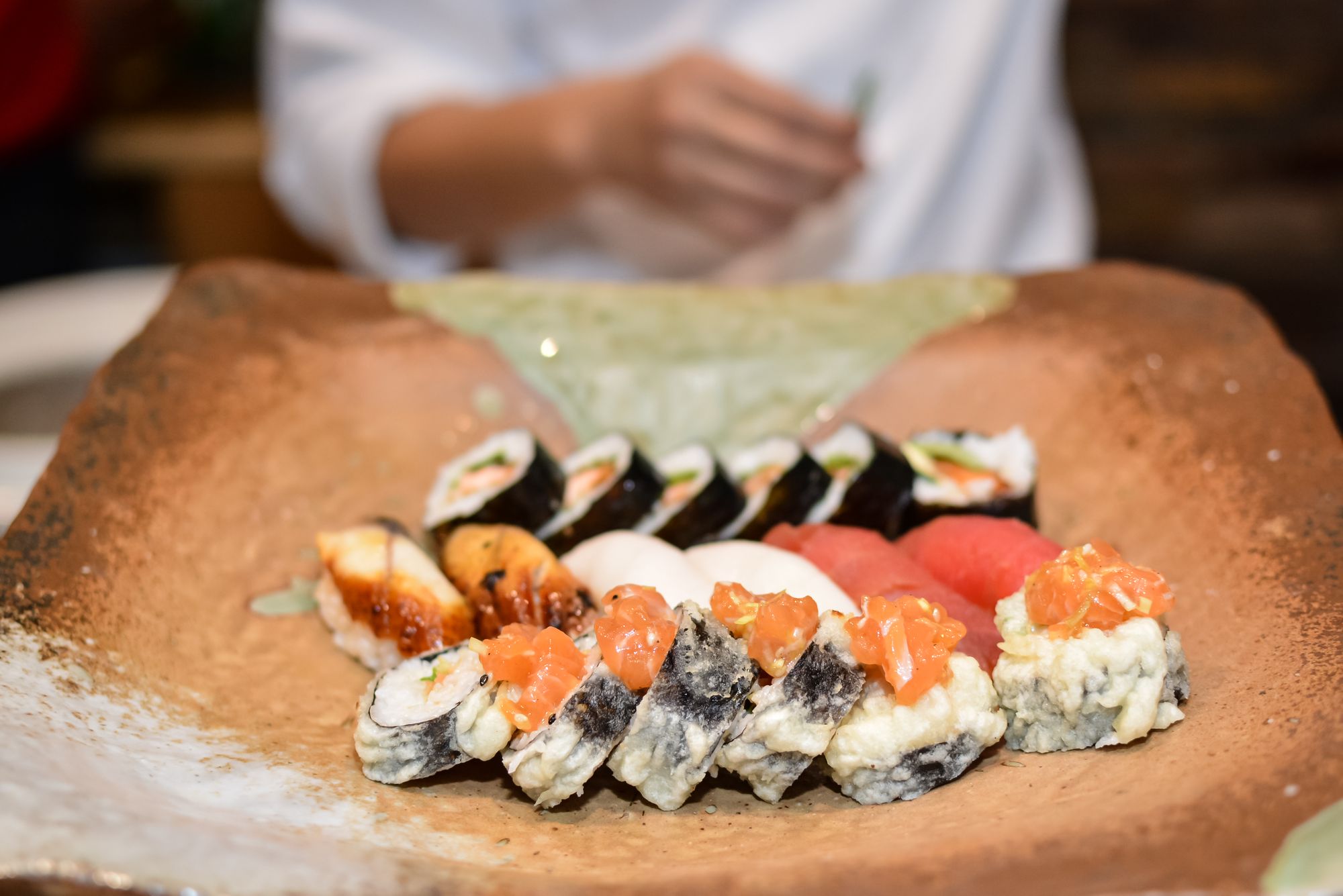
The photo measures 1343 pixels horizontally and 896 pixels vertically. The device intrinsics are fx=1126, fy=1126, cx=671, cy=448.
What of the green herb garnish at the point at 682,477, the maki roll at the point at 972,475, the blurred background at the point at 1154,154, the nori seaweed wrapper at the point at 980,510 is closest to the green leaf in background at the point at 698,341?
the green herb garnish at the point at 682,477

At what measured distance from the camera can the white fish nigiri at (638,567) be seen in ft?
5.46

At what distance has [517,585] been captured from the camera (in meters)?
1.70

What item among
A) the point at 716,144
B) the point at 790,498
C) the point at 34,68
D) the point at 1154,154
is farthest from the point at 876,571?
the point at 1154,154

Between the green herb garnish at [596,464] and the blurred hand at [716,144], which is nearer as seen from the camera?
the green herb garnish at [596,464]

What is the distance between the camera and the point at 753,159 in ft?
9.50

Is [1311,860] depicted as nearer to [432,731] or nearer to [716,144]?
[432,731]

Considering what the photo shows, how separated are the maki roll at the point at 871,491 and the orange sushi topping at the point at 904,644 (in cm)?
49

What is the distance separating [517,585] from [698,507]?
1.24 ft

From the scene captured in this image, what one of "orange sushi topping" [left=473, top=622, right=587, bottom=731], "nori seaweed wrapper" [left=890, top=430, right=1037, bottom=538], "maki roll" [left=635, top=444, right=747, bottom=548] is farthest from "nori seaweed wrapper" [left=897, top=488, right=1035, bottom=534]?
"orange sushi topping" [left=473, top=622, right=587, bottom=731]

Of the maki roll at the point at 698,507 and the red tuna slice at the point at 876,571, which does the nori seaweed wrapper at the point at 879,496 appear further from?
the maki roll at the point at 698,507

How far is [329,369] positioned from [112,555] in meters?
0.64

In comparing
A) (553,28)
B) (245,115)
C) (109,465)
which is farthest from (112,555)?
(245,115)

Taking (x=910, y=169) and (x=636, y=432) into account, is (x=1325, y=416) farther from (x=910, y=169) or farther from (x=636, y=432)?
→ (x=910, y=169)

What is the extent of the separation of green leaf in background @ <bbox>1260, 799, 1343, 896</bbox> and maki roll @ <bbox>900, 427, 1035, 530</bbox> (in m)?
0.84
